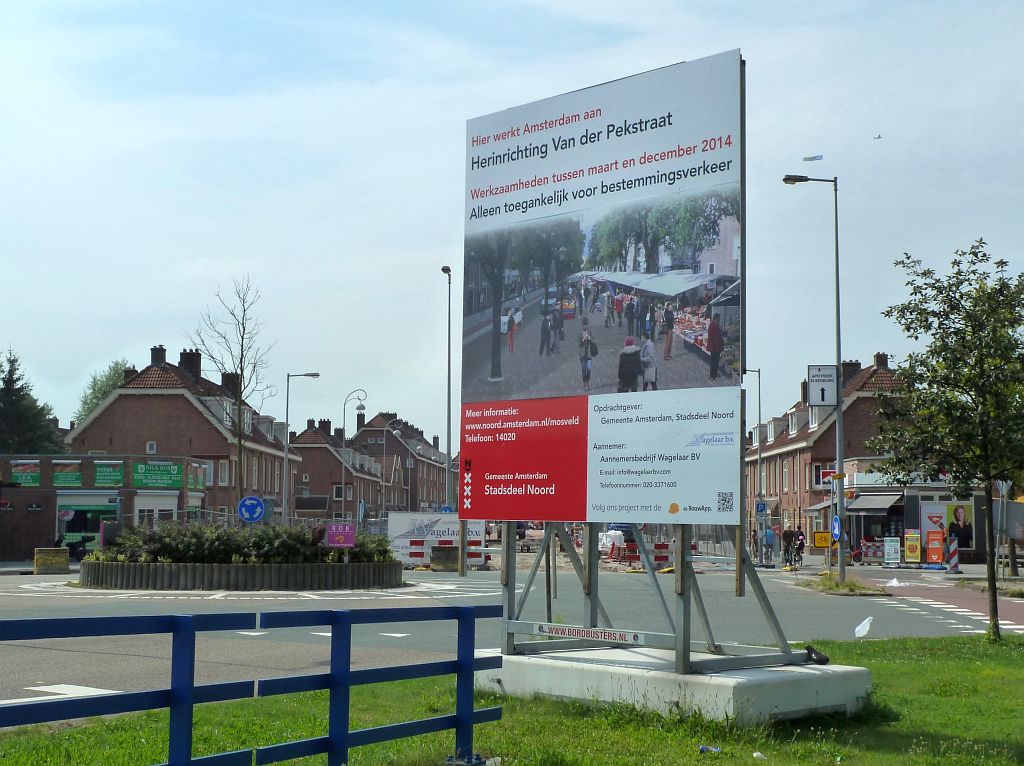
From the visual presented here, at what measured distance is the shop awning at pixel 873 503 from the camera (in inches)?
2473

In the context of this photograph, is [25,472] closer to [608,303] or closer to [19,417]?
[19,417]

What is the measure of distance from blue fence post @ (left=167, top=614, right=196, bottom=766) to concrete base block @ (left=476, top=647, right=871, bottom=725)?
404cm

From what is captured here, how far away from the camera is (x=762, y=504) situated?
52.3 m

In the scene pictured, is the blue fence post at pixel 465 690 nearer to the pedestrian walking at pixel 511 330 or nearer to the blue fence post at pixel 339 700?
the blue fence post at pixel 339 700

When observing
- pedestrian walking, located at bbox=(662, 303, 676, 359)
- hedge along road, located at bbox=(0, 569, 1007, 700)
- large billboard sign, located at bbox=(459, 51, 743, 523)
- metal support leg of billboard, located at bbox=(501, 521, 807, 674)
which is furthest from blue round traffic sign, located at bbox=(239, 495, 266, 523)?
pedestrian walking, located at bbox=(662, 303, 676, 359)

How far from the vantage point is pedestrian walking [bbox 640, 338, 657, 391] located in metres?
8.90

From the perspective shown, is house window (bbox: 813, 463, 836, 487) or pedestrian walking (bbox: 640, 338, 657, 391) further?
house window (bbox: 813, 463, 836, 487)

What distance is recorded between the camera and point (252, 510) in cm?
3070

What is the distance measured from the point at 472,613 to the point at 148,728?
2.71 meters

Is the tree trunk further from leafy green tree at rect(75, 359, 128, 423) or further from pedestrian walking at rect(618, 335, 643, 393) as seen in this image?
leafy green tree at rect(75, 359, 128, 423)

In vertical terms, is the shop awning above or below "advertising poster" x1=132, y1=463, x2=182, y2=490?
below

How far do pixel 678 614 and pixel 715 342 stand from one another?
1979mm


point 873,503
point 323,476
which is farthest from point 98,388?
point 873,503

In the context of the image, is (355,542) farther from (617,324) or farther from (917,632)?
(617,324)
